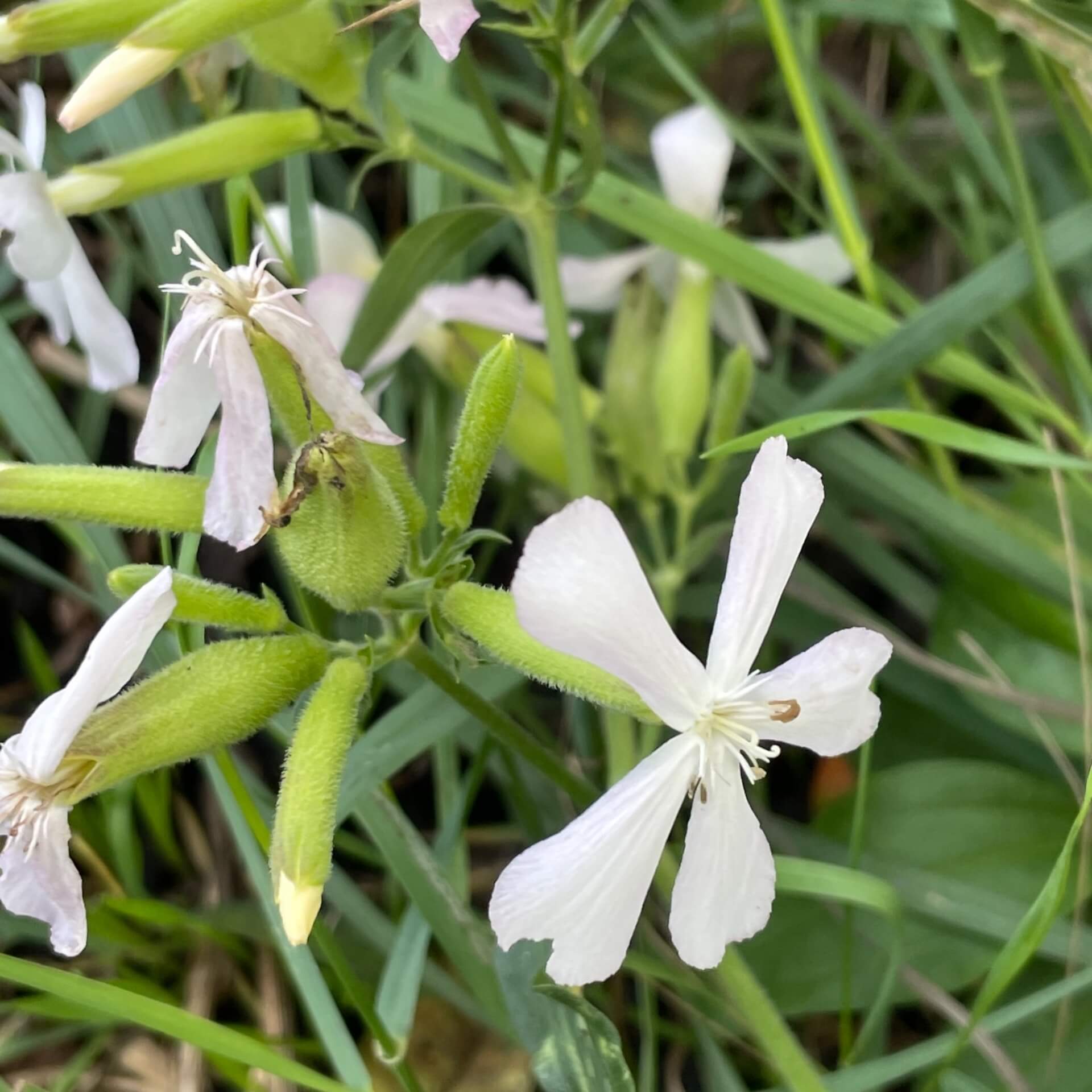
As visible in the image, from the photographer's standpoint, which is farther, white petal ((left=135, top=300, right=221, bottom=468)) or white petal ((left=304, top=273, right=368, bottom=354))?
white petal ((left=304, top=273, right=368, bottom=354))

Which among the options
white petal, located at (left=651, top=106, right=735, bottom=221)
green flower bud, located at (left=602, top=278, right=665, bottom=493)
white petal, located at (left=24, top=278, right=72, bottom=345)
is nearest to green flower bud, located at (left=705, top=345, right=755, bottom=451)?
green flower bud, located at (left=602, top=278, right=665, bottom=493)

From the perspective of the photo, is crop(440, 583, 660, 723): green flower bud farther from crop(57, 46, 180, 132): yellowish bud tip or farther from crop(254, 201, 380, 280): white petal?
crop(254, 201, 380, 280): white petal

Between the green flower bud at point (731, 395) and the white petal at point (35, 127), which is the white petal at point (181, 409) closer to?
the white petal at point (35, 127)

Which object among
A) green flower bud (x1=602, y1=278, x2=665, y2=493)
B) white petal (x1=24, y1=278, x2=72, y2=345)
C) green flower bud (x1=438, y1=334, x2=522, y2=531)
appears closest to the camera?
green flower bud (x1=438, y1=334, x2=522, y2=531)

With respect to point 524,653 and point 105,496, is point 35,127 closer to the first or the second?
point 105,496

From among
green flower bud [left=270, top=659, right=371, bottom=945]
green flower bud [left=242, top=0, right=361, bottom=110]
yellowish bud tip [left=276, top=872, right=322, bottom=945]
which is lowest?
yellowish bud tip [left=276, top=872, right=322, bottom=945]

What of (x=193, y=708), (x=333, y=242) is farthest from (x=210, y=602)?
(x=333, y=242)

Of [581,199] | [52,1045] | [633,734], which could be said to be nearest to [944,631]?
[633,734]

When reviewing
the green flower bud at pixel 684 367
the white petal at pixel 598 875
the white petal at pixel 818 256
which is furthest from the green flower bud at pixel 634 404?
the white petal at pixel 598 875
